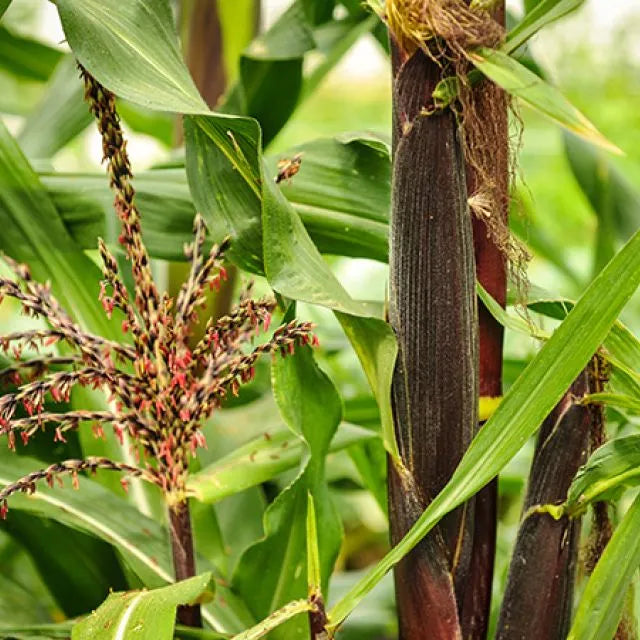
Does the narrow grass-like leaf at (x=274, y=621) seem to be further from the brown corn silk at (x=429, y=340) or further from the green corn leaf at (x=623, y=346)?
the green corn leaf at (x=623, y=346)

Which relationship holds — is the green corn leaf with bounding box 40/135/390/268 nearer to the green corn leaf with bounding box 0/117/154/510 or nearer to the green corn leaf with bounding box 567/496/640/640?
the green corn leaf with bounding box 0/117/154/510

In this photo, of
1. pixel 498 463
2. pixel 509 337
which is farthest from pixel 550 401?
pixel 509 337

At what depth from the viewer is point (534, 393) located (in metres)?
0.42

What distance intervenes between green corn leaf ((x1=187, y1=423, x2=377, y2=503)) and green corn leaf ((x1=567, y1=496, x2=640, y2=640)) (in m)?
0.17

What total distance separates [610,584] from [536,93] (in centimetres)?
22

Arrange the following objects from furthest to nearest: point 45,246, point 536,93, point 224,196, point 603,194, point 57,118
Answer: point 603,194 < point 57,118 < point 45,246 < point 224,196 < point 536,93

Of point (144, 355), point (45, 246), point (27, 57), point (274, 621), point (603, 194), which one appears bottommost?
point (274, 621)

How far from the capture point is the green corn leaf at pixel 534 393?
405 mm

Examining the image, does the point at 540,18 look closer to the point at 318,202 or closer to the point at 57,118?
the point at 318,202

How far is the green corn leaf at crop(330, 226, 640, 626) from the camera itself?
41 cm

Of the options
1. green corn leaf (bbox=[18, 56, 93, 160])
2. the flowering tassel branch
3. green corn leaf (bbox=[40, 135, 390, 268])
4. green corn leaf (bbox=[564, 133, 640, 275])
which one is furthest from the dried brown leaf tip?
green corn leaf (bbox=[564, 133, 640, 275])

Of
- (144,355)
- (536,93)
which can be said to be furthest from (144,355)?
(536,93)

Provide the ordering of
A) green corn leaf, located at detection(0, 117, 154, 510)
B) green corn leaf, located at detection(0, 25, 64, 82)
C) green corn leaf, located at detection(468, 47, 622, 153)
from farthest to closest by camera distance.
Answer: green corn leaf, located at detection(0, 25, 64, 82)
green corn leaf, located at detection(0, 117, 154, 510)
green corn leaf, located at detection(468, 47, 622, 153)

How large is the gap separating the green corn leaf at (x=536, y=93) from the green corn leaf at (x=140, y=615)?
0.25m
